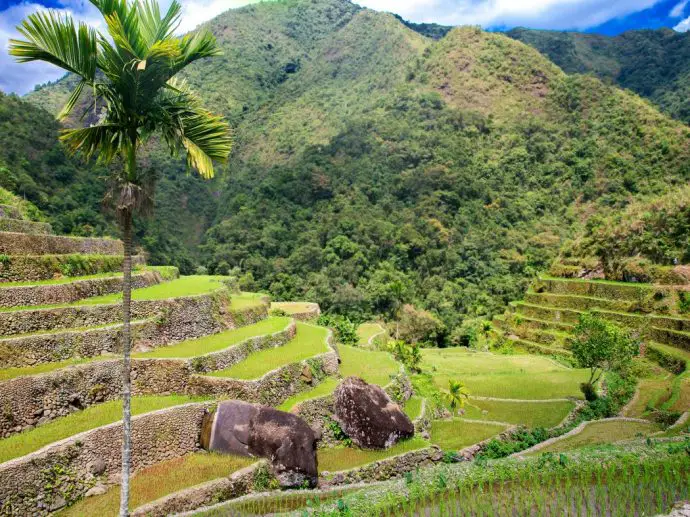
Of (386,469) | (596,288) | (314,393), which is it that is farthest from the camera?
(596,288)

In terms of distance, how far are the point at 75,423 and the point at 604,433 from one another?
56.1ft

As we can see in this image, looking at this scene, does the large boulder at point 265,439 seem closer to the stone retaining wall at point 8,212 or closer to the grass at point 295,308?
the stone retaining wall at point 8,212

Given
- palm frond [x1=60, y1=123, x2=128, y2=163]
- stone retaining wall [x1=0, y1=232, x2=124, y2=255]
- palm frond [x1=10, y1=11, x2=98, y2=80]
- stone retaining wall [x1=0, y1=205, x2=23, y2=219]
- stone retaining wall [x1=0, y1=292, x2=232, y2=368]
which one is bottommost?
stone retaining wall [x1=0, y1=292, x2=232, y2=368]

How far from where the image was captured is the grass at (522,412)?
21.6 metres

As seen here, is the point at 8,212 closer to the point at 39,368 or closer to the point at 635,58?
the point at 39,368

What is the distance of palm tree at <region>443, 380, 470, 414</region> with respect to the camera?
72.5ft

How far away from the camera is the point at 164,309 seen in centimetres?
1653

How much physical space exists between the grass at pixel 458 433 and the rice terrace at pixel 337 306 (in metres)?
0.14

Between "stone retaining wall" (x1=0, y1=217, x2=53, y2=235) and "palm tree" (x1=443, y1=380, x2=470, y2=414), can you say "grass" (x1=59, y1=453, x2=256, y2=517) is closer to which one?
"stone retaining wall" (x1=0, y1=217, x2=53, y2=235)

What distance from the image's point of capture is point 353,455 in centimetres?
1582

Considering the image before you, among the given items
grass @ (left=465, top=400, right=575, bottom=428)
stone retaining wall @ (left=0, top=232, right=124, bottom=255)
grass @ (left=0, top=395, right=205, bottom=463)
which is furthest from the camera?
grass @ (left=465, top=400, right=575, bottom=428)

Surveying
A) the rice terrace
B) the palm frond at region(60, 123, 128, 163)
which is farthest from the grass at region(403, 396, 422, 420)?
the palm frond at region(60, 123, 128, 163)

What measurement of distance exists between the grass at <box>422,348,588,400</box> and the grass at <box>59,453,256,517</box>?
14930 mm

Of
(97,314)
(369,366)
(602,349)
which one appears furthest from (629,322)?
(97,314)
